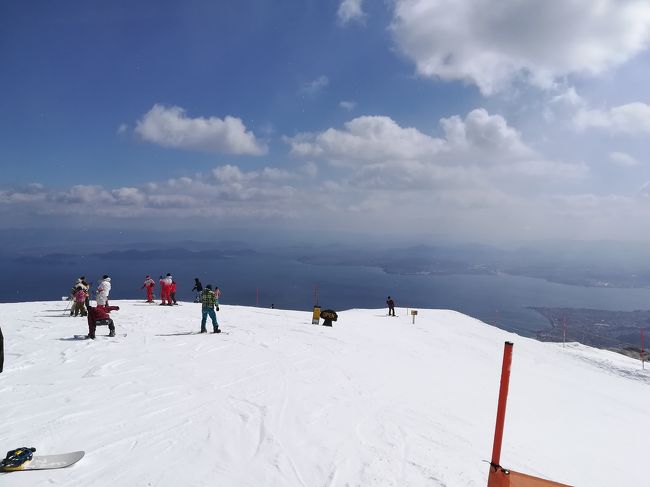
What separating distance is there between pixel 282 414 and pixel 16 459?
4201 mm

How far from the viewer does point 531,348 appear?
27.8 m

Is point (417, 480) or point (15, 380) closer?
point (417, 480)

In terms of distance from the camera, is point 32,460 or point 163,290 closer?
point 32,460

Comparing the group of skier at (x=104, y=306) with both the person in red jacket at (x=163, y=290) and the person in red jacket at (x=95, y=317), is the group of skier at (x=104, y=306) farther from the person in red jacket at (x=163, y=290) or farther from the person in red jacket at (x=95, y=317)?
the person in red jacket at (x=163, y=290)

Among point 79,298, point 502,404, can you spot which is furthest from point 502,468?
point 79,298

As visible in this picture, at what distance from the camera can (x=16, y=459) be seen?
16.8 feet

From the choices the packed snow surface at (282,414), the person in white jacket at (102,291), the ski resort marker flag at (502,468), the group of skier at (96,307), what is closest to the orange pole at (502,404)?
the ski resort marker flag at (502,468)

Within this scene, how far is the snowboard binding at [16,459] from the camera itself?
504 cm

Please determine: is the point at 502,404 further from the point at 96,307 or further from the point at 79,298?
the point at 79,298

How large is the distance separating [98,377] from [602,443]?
12.5 metres

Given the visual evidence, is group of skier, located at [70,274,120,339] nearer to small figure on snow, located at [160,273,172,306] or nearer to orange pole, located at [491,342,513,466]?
small figure on snow, located at [160,273,172,306]

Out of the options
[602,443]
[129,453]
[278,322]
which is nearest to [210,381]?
[129,453]

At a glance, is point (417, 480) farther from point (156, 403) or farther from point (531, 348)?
point (531, 348)

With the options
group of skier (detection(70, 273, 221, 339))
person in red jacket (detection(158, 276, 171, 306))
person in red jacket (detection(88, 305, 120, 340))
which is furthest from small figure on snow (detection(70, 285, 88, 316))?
person in red jacket (detection(88, 305, 120, 340))
